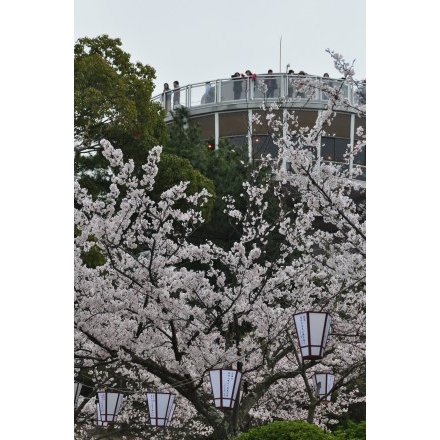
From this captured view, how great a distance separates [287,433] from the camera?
144 inches

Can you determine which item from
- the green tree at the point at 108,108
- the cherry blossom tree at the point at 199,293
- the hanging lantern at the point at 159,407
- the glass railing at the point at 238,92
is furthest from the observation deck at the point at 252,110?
the hanging lantern at the point at 159,407

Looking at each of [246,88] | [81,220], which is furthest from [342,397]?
[81,220]

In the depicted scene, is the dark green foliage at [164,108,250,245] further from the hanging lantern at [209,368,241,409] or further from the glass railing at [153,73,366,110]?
the hanging lantern at [209,368,241,409]

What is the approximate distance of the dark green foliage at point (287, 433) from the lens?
3.64 meters

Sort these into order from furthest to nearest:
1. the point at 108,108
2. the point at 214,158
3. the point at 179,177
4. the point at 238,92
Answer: the point at 214,158 → the point at 179,177 → the point at 238,92 → the point at 108,108

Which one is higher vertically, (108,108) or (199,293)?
(108,108)

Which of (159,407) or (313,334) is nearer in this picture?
(313,334)

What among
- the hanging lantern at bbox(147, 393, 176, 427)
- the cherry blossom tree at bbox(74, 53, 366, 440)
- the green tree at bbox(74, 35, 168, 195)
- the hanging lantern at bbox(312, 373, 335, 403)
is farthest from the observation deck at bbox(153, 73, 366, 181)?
the hanging lantern at bbox(147, 393, 176, 427)

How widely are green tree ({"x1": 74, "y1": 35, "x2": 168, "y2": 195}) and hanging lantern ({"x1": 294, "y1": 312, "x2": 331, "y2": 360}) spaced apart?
1.77 meters

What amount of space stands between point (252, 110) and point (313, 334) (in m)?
2.83

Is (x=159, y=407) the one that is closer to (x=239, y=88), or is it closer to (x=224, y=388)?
(x=224, y=388)

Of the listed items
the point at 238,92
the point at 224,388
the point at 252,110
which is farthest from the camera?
the point at 252,110

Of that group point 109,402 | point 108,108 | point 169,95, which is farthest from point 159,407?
point 169,95

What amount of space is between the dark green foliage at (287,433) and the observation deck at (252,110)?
153cm
